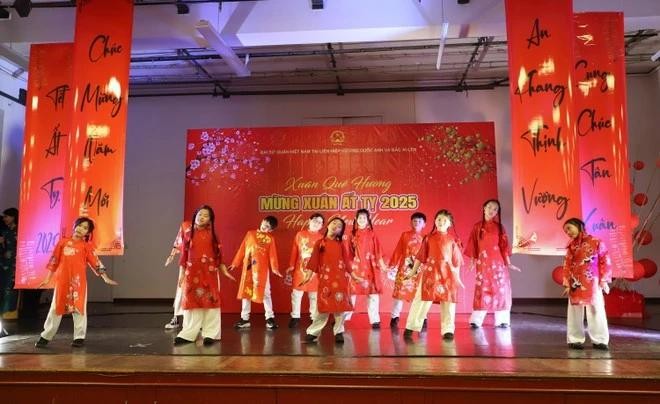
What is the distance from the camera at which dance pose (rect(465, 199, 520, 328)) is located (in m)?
6.00

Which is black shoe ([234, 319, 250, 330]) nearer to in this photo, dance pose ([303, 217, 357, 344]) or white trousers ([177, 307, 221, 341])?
white trousers ([177, 307, 221, 341])

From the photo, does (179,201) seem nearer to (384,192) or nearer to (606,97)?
(384,192)

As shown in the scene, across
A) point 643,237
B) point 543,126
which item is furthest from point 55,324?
point 643,237

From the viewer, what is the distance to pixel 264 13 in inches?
244

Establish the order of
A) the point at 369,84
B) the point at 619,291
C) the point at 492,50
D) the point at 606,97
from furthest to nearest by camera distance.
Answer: the point at 369,84 → the point at 492,50 → the point at 619,291 → the point at 606,97

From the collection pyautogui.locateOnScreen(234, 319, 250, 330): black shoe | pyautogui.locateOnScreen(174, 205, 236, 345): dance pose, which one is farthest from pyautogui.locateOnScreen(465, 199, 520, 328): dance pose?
pyautogui.locateOnScreen(174, 205, 236, 345): dance pose

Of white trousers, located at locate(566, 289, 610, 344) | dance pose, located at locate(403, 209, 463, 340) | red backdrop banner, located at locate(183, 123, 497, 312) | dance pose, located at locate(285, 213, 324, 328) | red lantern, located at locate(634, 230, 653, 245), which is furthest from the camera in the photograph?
red backdrop banner, located at locate(183, 123, 497, 312)

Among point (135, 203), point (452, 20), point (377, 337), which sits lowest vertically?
point (377, 337)

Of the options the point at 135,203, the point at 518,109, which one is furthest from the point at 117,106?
the point at 135,203

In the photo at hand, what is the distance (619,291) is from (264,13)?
245 inches

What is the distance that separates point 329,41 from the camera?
6.39 metres

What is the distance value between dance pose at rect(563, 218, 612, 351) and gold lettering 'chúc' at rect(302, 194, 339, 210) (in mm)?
3586

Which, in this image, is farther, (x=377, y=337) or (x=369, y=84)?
(x=369, y=84)

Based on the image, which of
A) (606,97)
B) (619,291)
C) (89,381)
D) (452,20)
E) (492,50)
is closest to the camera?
(89,381)
